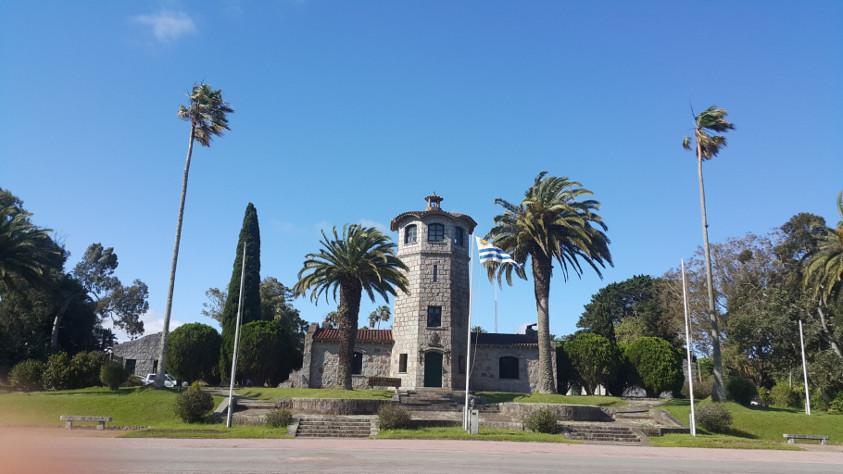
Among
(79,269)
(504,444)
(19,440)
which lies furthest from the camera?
(79,269)

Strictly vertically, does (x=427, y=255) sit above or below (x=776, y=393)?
above

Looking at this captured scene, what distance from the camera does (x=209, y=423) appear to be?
23391 mm

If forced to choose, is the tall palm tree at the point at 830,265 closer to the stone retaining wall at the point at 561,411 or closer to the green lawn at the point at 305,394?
the stone retaining wall at the point at 561,411

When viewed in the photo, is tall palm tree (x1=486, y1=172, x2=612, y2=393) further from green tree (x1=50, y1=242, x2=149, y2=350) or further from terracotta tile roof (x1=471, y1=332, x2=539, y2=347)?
green tree (x1=50, y1=242, x2=149, y2=350)

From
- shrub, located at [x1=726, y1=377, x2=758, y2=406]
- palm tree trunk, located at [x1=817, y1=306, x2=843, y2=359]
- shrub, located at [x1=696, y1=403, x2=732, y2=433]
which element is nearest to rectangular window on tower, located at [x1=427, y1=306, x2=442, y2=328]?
shrub, located at [x1=696, y1=403, x2=732, y2=433]

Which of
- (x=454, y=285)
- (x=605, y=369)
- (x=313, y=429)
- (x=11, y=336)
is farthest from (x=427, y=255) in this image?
(x=11, y=336)

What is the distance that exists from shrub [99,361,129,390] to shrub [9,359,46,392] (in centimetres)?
411

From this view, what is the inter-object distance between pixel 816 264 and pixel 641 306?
32.4 m

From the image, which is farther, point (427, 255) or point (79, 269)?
point (79, 269)

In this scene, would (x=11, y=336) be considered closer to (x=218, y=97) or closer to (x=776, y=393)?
(x=218, y=97)

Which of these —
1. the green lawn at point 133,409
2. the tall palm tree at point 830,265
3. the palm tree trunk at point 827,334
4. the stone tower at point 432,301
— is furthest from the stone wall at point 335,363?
the palm tree trunk at point 827,334

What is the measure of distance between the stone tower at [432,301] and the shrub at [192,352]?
1189cm

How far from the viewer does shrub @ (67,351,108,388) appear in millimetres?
30344

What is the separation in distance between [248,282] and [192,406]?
1930cm
